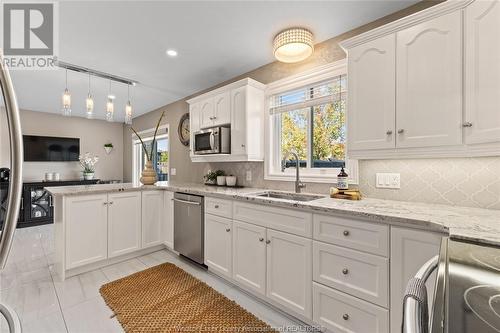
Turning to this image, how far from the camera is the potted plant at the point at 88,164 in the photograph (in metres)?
5.47

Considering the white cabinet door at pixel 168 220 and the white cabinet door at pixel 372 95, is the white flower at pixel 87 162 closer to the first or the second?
the white cabinet door at pixel 168 220

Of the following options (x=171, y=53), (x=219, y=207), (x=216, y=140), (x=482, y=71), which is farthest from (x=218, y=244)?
(x=482, y=71)

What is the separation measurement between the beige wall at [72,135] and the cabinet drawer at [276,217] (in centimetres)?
486

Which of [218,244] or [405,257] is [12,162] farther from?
[218,244]

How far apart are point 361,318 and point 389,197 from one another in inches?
36.8

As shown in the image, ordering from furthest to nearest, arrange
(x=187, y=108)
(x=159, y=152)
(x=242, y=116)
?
1. (x=159, y=152)
2. (x=187, y=108)
3. (x=242, y=116)

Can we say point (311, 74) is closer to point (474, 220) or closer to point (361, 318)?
point (474, 220)

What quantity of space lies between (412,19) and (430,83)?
0.45 meters

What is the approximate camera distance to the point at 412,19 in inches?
59.5

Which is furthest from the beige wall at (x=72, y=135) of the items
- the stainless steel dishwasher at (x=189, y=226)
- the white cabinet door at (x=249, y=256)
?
the white cabinet door at (x=249, y=256)

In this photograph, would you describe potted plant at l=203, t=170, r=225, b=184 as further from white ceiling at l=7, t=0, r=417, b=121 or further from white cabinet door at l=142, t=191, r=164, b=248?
white ceiling at l=7, t=0, r=417, b=121

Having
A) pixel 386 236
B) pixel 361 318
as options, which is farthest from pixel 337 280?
pixel 386 236

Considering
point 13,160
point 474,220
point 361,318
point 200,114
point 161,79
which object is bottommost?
point 361,318

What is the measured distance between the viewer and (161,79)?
10.7 feet
